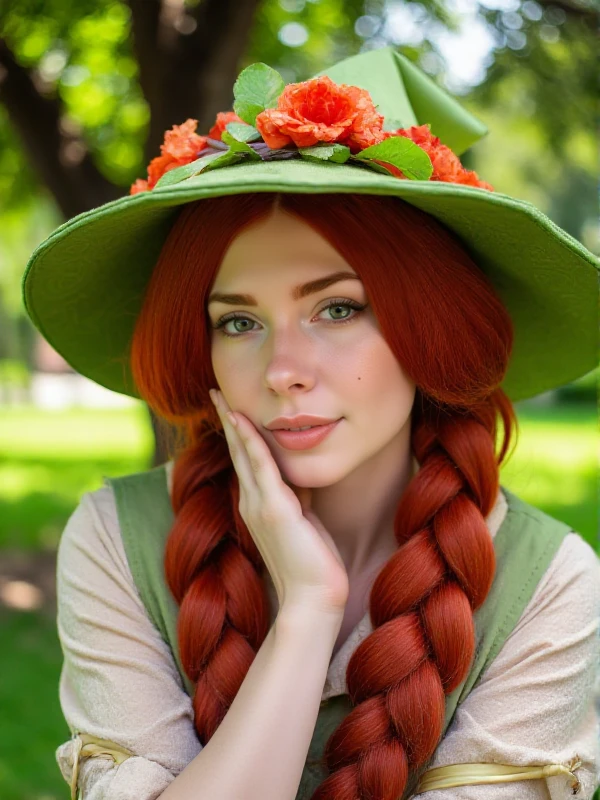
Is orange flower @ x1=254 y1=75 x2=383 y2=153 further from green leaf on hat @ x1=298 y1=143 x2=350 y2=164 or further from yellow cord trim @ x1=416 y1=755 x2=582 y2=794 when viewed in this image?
yellow cord trim @ x1=416 y1=755 x2=582 y2=794

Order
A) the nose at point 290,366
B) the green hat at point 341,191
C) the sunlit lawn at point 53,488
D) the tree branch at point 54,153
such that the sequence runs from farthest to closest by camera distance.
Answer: the tree branch at point 54,153
the sunlit lawn at point 53,488
the nose at point 290,366
the green hat at point 341,191

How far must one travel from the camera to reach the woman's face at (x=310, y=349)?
193 centimetres

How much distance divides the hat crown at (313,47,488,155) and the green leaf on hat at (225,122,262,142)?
0.33 metres

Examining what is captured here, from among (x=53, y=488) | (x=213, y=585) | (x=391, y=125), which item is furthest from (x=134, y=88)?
(x=53, y=488)

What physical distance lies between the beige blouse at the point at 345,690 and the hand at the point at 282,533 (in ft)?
0.80

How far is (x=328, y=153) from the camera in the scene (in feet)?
6.10

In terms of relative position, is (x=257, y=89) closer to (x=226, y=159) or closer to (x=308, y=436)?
(x=226, y=159)

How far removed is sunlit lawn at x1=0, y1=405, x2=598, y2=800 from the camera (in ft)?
13.9

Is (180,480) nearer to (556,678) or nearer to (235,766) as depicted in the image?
(235,766)

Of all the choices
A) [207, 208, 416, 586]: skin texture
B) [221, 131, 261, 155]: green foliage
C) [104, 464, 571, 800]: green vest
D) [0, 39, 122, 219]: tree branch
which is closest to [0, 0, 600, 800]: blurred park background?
[0, 39, 122, 219]: tree branch

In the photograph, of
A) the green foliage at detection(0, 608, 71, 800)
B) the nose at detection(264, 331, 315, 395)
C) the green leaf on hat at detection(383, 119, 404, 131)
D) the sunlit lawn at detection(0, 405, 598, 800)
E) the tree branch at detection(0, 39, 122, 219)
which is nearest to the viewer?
the nose at detection(264, 331, 315, 395)

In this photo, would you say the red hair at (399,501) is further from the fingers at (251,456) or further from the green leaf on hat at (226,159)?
the fingers at (251,456)

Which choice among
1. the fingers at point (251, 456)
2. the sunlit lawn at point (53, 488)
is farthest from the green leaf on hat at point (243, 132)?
the sunlit lawn at point (53, 488)

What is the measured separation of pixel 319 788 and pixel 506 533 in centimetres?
75
